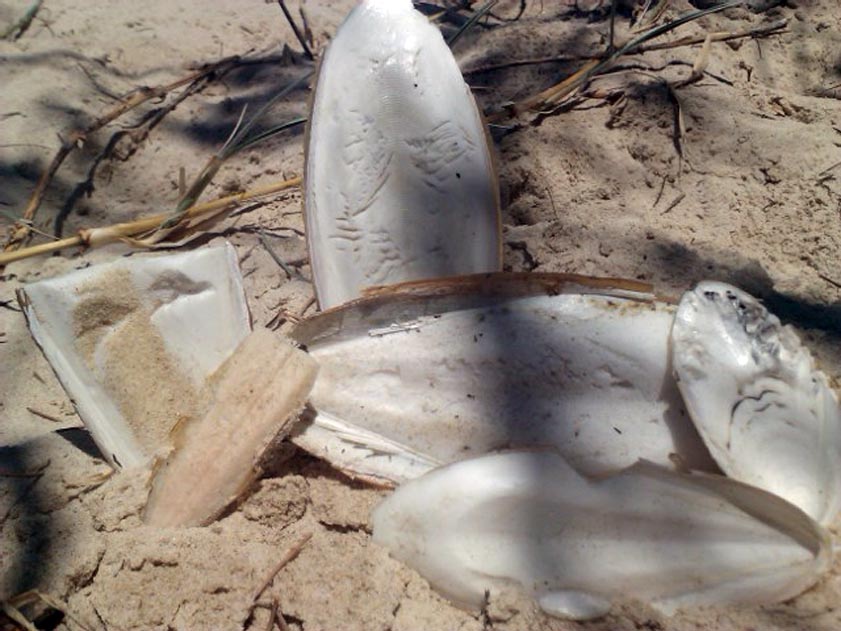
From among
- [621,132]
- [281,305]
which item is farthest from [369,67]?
[621,132]

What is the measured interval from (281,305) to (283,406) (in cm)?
47

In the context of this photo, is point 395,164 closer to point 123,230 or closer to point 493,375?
point 493,375

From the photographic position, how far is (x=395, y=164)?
1.47 m

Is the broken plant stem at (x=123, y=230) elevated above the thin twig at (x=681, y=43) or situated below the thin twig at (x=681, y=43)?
below

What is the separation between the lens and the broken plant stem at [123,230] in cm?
165

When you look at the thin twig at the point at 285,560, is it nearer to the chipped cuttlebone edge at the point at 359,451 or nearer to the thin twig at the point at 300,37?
the chipped cuttlebone edge at the point at 359,451

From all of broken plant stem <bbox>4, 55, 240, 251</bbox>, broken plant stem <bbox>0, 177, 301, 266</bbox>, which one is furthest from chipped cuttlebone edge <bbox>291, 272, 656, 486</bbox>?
broken plant stem <bbox>4, 55, 240, 251</bbox>

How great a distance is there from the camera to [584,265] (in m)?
1.45

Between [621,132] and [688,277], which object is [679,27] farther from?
[688,277]

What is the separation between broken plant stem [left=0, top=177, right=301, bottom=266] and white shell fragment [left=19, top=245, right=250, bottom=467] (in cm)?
44

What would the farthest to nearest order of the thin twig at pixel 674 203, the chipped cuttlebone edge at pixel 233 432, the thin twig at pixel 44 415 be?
the thin twig at pixel 674 203 < the thin twig at pixel 44 415 < the chipped cuttlebone edge at pixel 233 432

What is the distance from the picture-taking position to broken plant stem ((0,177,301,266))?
165cm

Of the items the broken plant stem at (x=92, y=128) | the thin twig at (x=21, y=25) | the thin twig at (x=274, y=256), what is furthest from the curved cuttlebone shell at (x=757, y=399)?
the thin twig at (x=21, y=25)

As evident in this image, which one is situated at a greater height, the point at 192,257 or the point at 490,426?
the point at 192,257
